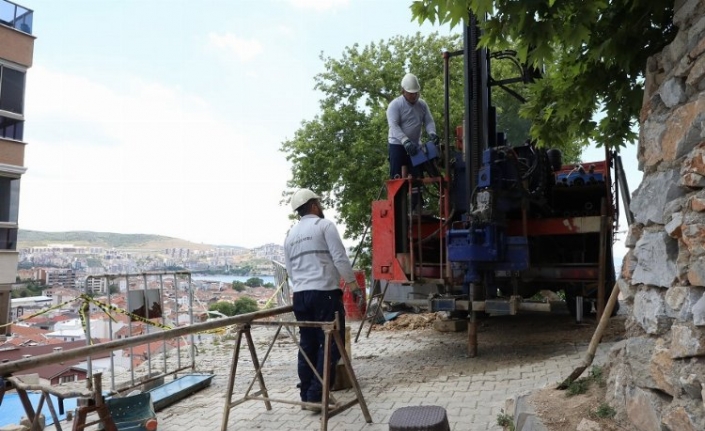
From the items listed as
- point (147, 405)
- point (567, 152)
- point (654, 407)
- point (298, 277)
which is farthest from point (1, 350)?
point (567, 152)

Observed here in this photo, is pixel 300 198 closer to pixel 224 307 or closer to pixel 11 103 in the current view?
pixel 224 307

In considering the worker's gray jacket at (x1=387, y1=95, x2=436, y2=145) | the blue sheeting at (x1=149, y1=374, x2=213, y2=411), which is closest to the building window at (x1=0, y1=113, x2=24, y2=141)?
the blue sheeting at (x1=149, y1=374, x2=213, y2=411)

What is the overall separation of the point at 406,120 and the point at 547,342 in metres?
3.64

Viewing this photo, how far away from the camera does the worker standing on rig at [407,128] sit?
309 inches

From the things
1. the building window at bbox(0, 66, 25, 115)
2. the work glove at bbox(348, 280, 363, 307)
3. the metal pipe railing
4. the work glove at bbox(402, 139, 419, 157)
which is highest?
the building window at bbox(0, 66, 25, 115)

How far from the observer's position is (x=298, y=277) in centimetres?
577

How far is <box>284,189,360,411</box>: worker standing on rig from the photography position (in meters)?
5.61

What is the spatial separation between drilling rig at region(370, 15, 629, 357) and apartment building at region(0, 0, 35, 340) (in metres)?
14.5

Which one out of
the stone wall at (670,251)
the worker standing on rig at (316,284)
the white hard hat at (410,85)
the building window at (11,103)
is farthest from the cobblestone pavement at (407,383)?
the building window at (11,103)

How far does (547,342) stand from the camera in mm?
8172

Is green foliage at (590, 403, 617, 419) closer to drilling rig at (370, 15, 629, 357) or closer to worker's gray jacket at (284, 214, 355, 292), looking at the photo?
worker's gray jacket at (284, 214, 355, 292)

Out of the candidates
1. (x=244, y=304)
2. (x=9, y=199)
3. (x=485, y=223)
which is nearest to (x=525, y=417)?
(x=485, y=223)

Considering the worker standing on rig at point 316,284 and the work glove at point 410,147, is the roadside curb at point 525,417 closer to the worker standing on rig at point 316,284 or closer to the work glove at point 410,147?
the worker standing on rig at point 316,284

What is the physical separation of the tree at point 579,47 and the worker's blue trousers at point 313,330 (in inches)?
102
